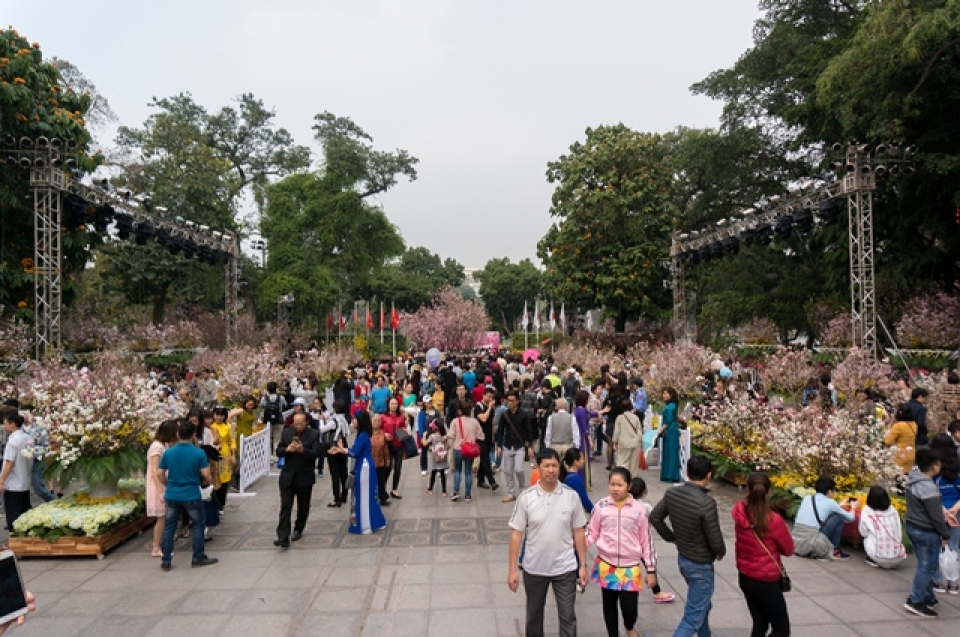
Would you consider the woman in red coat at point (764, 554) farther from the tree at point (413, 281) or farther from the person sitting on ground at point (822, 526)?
the tree at point (413, 281)

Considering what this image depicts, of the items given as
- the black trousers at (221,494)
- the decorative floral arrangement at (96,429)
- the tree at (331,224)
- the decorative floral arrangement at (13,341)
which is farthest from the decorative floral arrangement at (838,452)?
the tree at (331,224)

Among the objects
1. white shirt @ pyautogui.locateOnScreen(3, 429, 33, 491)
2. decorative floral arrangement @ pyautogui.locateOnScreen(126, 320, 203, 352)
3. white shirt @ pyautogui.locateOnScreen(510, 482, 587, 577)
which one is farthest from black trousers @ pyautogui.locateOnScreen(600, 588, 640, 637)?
decorative floral arrangement @ pyautogui.locateOnScreen(126, 320, 203, 352)

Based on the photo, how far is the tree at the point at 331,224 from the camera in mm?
32500

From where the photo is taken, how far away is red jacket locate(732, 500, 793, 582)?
3.71m

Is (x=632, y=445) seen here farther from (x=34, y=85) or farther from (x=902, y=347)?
(x=34, y=85)

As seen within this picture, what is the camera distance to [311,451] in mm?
6543

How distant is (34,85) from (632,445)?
684 inches

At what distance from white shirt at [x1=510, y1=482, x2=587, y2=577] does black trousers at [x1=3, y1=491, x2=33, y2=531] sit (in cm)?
606

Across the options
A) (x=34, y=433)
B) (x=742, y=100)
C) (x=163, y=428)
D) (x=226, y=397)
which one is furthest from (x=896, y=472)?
(x=742, y=100)

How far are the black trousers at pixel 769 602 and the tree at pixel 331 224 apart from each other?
2990cm

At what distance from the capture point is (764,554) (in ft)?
12.2

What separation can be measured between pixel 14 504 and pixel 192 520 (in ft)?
8.07

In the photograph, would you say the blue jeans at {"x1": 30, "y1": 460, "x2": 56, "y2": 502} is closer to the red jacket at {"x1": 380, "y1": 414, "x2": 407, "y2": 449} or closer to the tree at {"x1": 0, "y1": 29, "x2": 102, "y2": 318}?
the red jacket at {"x1": 380, "y1": 414, "x2": 407, "y2": 449}

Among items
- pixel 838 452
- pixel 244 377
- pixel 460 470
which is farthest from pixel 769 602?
pixel 244 377
